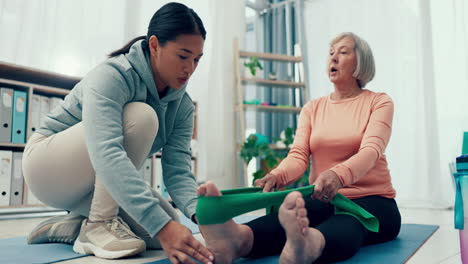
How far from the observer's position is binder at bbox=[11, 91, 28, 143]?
7.32 feet

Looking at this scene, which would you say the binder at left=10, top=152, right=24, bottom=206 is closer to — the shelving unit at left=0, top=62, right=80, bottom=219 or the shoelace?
the shelving unit at left=0, top=62, right=80, bottom=219

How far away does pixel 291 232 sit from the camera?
808mm

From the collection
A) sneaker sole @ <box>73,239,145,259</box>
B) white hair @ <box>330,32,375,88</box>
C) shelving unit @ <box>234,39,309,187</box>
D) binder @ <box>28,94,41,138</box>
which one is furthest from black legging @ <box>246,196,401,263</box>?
shelving unit @ <box>234,39,309,187</box>

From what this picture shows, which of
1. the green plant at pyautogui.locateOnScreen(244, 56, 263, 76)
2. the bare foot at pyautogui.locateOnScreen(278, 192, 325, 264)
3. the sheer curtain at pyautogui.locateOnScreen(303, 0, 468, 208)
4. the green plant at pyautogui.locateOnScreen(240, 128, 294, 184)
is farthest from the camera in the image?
the green plant at pyautogui.locateOnScreen(244, 56, 263, 76)

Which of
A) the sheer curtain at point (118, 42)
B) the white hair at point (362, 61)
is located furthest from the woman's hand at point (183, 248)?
the sheer curtain at point (118, 42)

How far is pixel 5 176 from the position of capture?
2.16 meters

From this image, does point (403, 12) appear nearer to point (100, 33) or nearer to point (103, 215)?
point (100, 33)

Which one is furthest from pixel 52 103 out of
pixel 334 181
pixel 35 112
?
pixel 334 181

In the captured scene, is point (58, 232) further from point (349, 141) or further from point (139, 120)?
point (349, 141)

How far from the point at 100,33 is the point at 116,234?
2.17 meters

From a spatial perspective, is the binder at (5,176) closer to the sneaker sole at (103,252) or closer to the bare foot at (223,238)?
the sneaker sole at (103,252)

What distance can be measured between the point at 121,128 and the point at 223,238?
1.28 feet

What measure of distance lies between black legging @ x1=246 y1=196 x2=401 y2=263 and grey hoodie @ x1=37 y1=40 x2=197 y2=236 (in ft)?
0.72

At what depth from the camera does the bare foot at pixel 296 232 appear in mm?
793
